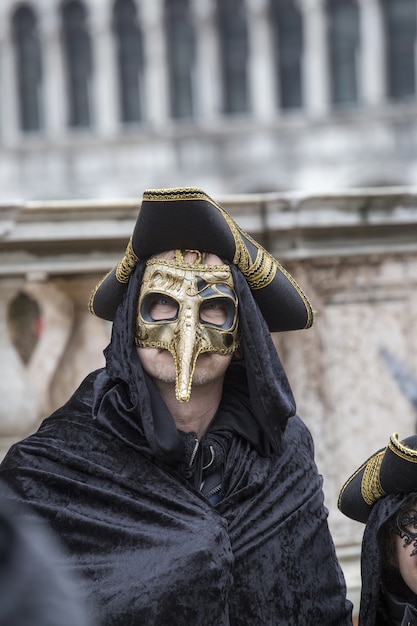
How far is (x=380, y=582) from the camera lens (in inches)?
110

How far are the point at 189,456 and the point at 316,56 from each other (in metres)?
23.9

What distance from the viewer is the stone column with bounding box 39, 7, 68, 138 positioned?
1051 inches

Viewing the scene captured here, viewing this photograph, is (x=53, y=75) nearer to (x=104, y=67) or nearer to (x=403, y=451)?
(x=104, y=67)

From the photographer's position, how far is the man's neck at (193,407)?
276 cm

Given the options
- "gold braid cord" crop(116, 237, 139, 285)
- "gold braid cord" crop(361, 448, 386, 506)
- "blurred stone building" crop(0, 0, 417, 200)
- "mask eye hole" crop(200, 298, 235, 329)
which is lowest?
"blurred stone building" crop(0, 0, 417, 200)

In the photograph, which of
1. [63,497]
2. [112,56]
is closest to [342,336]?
[63,497]

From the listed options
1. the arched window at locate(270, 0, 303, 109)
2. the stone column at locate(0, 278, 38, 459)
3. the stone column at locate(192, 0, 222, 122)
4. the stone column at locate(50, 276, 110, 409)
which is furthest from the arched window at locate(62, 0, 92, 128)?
the stone column at locate(0, 278, 38, 459)

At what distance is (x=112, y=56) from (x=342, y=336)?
75.9 ft

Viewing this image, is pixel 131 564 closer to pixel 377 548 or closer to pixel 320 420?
pixel 377 548

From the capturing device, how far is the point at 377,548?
2789 millimetres

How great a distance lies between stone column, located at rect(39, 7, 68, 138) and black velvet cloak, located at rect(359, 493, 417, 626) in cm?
2441

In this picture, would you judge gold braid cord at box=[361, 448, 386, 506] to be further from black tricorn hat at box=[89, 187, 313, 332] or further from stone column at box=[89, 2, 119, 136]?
stone column at box=[89, 2, 119, 136]

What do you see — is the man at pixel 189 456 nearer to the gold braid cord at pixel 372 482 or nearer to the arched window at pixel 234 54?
the gold braid cord at pixel 372 482

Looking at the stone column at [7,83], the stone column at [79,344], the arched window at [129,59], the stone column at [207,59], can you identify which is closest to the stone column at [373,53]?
the stone column at [207,59]
